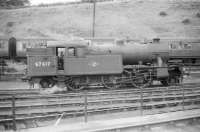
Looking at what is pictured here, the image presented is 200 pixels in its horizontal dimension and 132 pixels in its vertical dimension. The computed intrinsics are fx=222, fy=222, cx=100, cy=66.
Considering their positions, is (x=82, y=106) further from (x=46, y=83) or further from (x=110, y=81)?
(x=46, y=83)

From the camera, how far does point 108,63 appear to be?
39.5 ft

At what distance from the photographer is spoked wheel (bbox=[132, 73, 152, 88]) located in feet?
41.3

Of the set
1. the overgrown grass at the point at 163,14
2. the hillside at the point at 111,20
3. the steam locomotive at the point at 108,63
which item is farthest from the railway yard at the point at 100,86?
the overgrown grass at the point at 163,14

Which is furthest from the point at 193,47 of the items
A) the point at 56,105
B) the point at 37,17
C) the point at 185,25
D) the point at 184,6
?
the point at 37,17

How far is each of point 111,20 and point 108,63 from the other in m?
25.4

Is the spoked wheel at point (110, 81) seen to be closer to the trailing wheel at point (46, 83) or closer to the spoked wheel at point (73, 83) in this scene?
the spoked wheel at point (73, 83)

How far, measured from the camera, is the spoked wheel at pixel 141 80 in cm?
1257

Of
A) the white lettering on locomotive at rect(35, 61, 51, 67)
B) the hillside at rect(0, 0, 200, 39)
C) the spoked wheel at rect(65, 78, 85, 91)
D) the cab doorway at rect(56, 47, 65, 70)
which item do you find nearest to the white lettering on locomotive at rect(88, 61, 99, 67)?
the spoked wheel at rect(65, 78, 85, 91)

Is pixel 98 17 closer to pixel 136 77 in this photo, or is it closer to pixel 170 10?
pixel 170 10

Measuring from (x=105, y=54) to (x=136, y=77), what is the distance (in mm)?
2220

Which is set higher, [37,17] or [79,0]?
[79,0]

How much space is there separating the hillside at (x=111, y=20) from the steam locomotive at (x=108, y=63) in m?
19.0

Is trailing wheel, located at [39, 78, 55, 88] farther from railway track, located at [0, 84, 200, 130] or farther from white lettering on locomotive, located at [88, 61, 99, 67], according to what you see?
railway track, located at [0, 84, 200, 130]

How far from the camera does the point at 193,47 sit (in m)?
13.5
